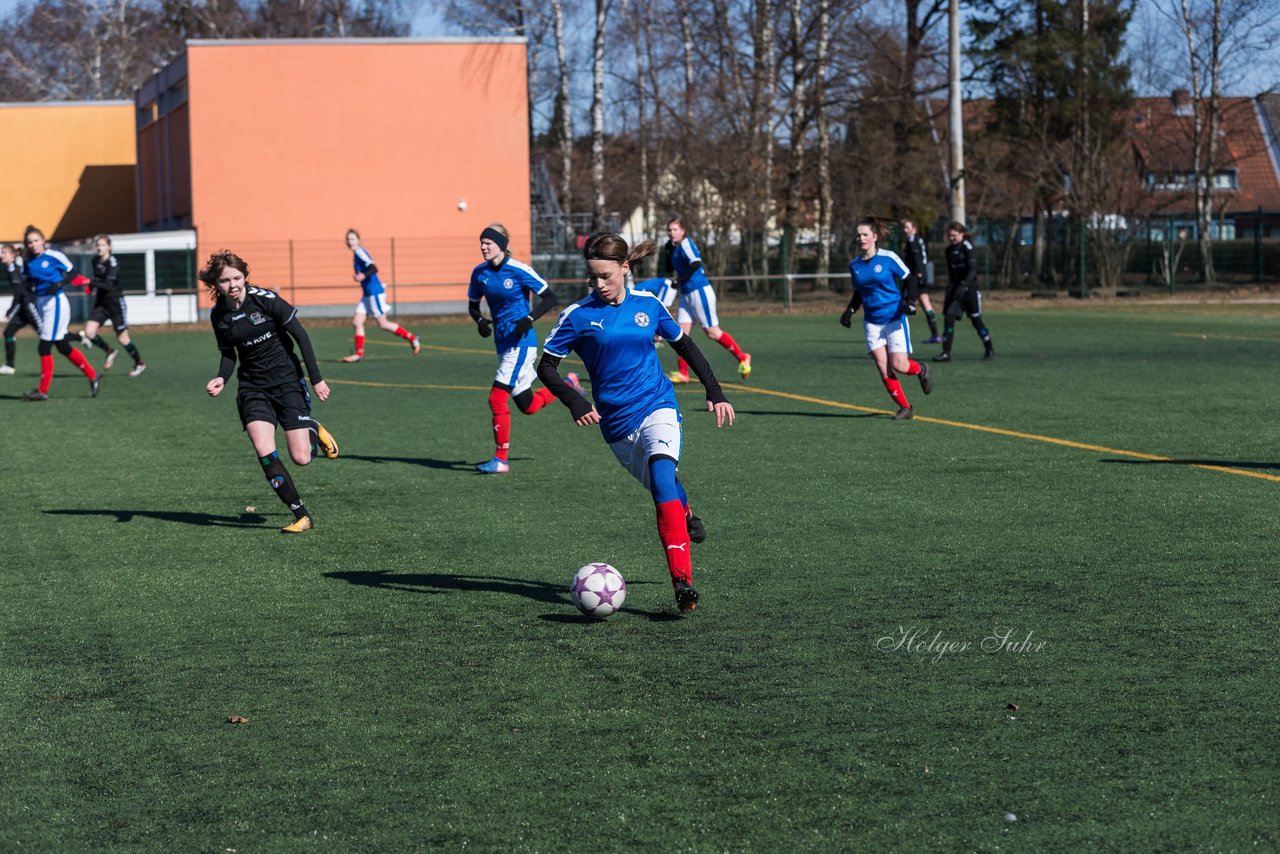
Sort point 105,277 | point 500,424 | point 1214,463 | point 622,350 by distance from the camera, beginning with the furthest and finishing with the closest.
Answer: point 105,277, point 500,424, point 1214,463, point 622,350

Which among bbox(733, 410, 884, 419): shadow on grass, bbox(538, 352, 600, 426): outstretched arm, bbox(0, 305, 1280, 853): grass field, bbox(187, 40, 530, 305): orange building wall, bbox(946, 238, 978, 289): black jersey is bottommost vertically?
bbox(0, 305, 1280, 853): grass field

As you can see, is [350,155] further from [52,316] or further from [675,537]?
[675,537]

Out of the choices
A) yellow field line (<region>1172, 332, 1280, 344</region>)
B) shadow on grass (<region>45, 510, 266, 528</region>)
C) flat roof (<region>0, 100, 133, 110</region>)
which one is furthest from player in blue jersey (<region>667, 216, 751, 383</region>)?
flat roof (<region>0, 100, 133, 110</region>)

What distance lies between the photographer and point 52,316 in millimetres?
19734

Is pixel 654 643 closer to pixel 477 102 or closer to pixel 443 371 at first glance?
pixel 443 371

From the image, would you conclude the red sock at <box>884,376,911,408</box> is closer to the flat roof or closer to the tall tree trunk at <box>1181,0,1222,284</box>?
the tall tree trunk at <box>1181,0,1222,284</box>

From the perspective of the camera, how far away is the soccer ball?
7.14m

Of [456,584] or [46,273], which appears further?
[46,273]

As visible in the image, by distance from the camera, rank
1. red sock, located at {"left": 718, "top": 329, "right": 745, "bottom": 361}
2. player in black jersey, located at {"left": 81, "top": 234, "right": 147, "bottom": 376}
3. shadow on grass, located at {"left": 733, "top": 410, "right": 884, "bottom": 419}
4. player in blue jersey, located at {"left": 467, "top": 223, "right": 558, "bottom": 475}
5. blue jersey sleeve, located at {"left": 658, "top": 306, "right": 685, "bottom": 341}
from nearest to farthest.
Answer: blue jersey sleeve, located at {"left": 658, "top": 306, "right": 685, "bottom": 341}
player in blue jersey, located at {"left": 467, "top": 223, "right": 558, "bottom": 475}
shadow on grass, located at {"left": 733, "top": 410, "right": 884, "bottom": 419}
red sock, located at {"left": 718, "top": 329, "right": 745, "bottom": 361}
player in black jersey, located at {"left": 81, "top": 234, "right": 147, "bottom": 376}

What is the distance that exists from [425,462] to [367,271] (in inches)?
494

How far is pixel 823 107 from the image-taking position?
154ft

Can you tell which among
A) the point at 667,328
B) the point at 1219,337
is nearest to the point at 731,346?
the point at 1219,337

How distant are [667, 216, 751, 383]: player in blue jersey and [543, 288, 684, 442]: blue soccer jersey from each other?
11.4 meters

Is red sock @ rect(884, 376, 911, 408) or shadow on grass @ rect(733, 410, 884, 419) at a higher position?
red sock @ rect(884, 376, 911, 408)
